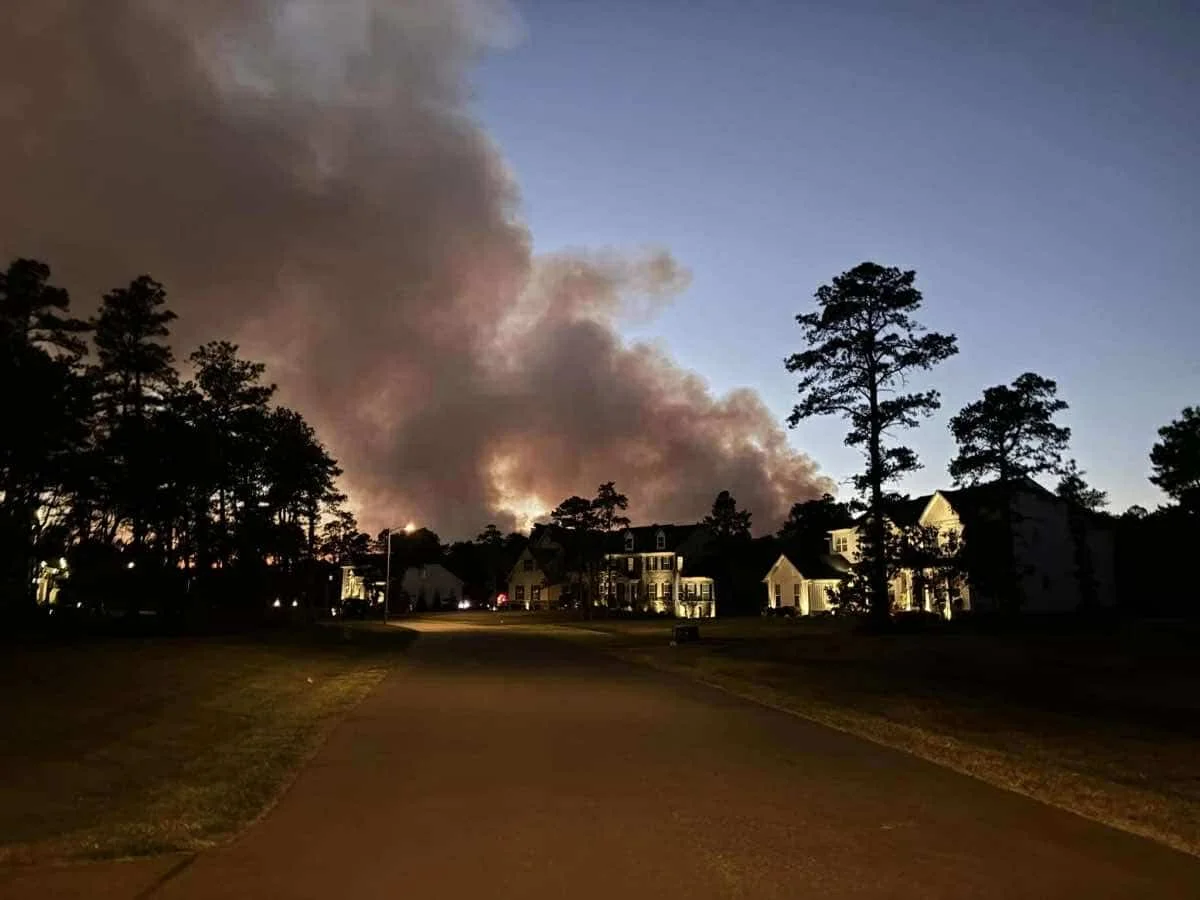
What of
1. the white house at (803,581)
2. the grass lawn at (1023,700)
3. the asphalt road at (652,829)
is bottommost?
the asphalt road at (652,829)

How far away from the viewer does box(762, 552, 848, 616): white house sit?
72938mm

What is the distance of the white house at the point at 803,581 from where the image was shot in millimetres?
72938

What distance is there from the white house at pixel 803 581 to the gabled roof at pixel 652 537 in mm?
19022

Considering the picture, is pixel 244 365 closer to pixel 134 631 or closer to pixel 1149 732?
pixel 134 631

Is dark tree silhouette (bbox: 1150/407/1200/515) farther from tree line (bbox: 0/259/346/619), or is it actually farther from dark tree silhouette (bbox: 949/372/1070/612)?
tree line (bbox: 0/259/346/619)

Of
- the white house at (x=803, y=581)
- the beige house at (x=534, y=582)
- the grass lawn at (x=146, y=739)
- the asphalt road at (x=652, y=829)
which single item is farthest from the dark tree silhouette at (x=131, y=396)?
the beige house at (x=534, y=582)

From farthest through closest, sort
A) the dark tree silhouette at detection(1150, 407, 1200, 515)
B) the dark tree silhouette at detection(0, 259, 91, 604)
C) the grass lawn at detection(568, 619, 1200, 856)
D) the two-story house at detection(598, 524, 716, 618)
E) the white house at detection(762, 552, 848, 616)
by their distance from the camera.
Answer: the two-story house at detection(598, 524, 716, 618)
the white house at detection(762, 552, 848, 616)
the dark tree silhouette at detection(1150, 407, 1200, 515)
the dark tree silhouette at detection(0, 259, 91, 604)
the grass lawn at detection(568, 619, 1200, 856)

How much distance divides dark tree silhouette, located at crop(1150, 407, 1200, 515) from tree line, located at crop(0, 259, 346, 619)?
43.7 meters

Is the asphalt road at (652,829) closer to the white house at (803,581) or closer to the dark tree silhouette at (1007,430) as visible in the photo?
the dark tree silhouette at (1007,430)

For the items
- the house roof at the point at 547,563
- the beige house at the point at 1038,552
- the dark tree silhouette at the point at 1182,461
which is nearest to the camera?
the dark tree silhouette at the point at 1182,461

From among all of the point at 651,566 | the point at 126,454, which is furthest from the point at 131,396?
the point at 651,566

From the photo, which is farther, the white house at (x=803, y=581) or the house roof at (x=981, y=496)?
the white house at (x=803, y=581)

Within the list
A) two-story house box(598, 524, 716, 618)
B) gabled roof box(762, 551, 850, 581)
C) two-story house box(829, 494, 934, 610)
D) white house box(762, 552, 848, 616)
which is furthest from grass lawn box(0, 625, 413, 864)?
two-story house box(598, 524, 716, 618)

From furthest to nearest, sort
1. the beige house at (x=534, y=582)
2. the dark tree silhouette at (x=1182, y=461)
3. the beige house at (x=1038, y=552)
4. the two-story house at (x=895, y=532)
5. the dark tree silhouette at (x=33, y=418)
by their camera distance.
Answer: the beige house at (x=534, y=582)
the two-story house at (x=895, y=532)
the beige house at (x=1038, y=552)
the dark tree silhouette at (x=1182, y=461)
the dark tree silhouette at (x=33, y=418)
